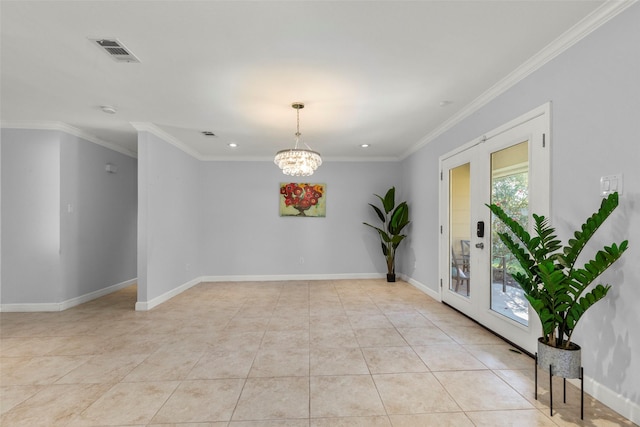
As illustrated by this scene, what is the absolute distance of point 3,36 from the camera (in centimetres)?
223

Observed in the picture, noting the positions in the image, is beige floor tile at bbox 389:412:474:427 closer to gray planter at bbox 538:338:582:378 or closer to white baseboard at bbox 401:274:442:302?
gray planter at bbox 538:338:582:378

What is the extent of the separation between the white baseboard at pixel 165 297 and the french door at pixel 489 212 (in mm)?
4150

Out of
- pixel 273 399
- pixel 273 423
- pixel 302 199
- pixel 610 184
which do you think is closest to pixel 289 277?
pixel 302 199

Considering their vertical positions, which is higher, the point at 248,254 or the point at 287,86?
the point at 287,86

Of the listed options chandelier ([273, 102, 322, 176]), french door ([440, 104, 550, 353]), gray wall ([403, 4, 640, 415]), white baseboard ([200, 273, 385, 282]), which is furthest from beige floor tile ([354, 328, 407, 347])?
white baseboard ([200, 273, 385, 282])

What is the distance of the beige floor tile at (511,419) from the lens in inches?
71.0

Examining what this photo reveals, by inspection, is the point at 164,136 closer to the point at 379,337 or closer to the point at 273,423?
the point at 379,337

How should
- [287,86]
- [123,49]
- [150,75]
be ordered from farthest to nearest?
[287,86], [150,75], [123,49]

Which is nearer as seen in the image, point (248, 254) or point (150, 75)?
point (150, 75)

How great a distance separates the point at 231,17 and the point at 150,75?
1.27 m

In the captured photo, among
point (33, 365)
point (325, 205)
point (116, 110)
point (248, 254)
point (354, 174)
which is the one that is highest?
point (116, 110)

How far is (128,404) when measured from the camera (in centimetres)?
204

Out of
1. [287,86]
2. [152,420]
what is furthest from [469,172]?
[152,420]

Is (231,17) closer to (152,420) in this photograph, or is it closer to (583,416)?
(152,420)
